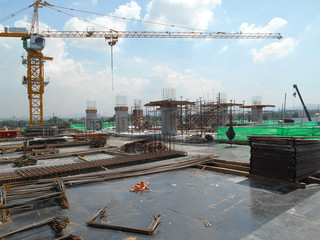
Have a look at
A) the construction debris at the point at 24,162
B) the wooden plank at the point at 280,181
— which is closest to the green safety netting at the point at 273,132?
the wooden plank at the point at 280,181

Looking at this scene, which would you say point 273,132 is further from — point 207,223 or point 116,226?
point 116,226

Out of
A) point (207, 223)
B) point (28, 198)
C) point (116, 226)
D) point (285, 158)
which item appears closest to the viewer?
point (116, 226)

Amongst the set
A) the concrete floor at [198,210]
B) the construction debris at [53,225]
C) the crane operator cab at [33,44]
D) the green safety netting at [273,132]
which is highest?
the crane operator cab at [33,44]

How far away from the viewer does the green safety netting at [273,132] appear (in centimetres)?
1477

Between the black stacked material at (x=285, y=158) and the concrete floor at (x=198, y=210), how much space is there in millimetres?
486

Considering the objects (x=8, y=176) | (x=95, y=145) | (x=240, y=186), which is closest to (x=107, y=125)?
(x=95, y=145)

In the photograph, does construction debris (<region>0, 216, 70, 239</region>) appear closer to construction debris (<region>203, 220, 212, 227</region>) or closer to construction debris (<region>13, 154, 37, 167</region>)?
construction debris (<region>203, 220, 212, 227</region>)

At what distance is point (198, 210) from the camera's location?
539 cm

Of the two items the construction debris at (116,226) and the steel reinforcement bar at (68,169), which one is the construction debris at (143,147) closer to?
the steel reinforcement bar at (68,169)

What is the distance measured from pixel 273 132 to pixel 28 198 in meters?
15.4

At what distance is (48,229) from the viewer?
4.55 metres

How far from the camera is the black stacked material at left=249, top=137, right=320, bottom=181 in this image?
711 centimetres

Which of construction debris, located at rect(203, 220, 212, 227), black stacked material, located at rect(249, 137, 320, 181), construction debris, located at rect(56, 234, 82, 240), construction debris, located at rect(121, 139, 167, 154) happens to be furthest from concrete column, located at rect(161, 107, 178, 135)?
construction debris, located at rect(56, 234, 82, 240)

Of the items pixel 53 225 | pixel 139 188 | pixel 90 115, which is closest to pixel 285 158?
pixel 139 188
